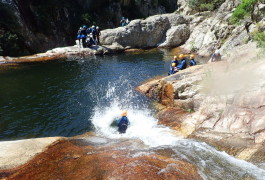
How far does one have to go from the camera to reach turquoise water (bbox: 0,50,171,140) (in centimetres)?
1309

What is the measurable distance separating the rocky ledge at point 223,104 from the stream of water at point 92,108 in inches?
30.5

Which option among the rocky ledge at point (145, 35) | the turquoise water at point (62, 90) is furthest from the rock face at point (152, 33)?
the turquoise water at point (62, 90)

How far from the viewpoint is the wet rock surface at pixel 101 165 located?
6910mm

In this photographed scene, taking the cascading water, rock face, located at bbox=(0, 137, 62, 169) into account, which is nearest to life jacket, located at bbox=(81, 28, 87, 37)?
the cascading water

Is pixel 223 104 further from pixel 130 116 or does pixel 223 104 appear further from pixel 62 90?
pixel 62 90

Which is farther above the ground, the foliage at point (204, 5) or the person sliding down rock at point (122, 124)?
the foliage at point (204, 5)

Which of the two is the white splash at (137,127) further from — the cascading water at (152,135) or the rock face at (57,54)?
the rock face at (57,54)

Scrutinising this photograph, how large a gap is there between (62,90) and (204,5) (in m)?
31.3

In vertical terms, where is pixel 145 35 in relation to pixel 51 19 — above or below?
below

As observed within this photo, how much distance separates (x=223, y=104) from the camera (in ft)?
37.2

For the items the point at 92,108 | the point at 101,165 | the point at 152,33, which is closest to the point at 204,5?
the point at 152,33

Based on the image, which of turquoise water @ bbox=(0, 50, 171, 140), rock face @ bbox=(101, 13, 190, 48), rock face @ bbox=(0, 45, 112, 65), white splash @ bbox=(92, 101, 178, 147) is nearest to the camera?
white splash @ bbox=(92, 101, 178, 147)

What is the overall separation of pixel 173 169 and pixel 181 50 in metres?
29.5

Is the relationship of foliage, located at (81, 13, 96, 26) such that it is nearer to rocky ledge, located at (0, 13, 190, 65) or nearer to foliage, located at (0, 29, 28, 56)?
rocky ledge, located at (0, 13, 190, 65)
